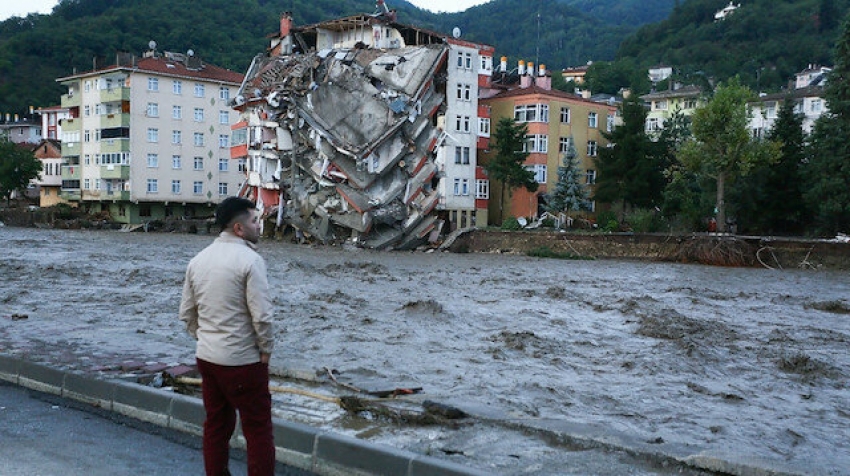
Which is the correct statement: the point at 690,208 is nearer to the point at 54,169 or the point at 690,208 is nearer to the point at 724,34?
the point at 54,169

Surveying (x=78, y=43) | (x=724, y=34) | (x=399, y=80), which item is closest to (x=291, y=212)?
(x=399, y=80)

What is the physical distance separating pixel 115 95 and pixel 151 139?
5.52m

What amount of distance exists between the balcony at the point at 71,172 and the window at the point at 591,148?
2124 inches

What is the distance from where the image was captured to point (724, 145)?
53.3m

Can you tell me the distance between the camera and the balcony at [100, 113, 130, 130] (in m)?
80.3

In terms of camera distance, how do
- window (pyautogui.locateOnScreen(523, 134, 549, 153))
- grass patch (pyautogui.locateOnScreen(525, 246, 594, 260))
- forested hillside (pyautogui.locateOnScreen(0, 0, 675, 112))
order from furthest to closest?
forested hillside (pyautogui.locateOnScreen(0, 0, 675, 112)), window (pyautogui.locateOnScreen(523, 134, 549, 153)), grass patch (pyautogui.locateOnScreen(525, 246, 594, 260))

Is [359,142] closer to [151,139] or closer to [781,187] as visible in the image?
[781,187]

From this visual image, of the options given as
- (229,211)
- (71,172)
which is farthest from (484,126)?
(229,211)

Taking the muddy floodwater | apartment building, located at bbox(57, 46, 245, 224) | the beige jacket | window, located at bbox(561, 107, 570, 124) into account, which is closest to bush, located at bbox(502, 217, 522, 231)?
window, located at bbox(561, 107, 570, 124)

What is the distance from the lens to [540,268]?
4031 cm

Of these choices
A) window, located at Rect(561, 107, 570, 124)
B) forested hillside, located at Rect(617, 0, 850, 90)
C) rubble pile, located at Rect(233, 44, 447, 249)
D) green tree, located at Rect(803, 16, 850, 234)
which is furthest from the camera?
forested hillside, located at Rect(617, 0, 850, 90)

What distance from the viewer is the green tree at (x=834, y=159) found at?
161ft

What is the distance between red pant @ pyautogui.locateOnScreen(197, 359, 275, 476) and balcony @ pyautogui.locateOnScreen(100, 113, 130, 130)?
80.6 m

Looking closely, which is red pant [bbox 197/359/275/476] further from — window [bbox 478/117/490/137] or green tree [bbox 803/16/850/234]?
window [bbox 478/117/490/137]
